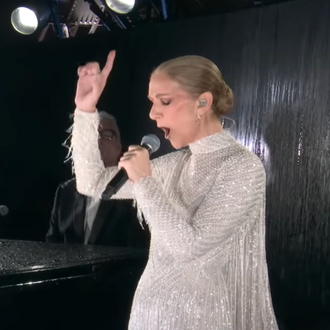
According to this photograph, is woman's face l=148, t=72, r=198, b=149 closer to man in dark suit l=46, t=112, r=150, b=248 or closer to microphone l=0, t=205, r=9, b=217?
man in dark suit l=46, t=112, r=150, b=248

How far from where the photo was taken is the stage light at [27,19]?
2.28m

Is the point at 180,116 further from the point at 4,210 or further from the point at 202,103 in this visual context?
the point at 4,210

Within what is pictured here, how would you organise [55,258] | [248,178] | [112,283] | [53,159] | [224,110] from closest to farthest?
[248,178] → [224,110] → [55,258] → [112,283] → [53,159]

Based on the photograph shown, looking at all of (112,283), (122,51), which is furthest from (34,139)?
(112,283)

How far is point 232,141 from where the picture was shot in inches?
36.7

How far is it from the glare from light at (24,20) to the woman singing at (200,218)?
1.58 m

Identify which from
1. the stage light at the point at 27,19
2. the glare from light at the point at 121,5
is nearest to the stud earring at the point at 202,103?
the glare from light at the point at 121,5

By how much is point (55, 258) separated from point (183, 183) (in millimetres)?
563

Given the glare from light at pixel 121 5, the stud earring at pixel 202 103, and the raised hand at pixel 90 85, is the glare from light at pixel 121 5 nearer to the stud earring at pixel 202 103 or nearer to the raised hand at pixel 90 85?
the raised hand at pixel 90 85

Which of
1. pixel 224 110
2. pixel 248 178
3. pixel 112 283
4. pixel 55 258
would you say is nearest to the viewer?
pixel 248 178

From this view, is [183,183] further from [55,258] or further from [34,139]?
[34,139]

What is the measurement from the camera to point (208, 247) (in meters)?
0.83

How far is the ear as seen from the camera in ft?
3.00

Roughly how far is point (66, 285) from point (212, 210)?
64 cm
